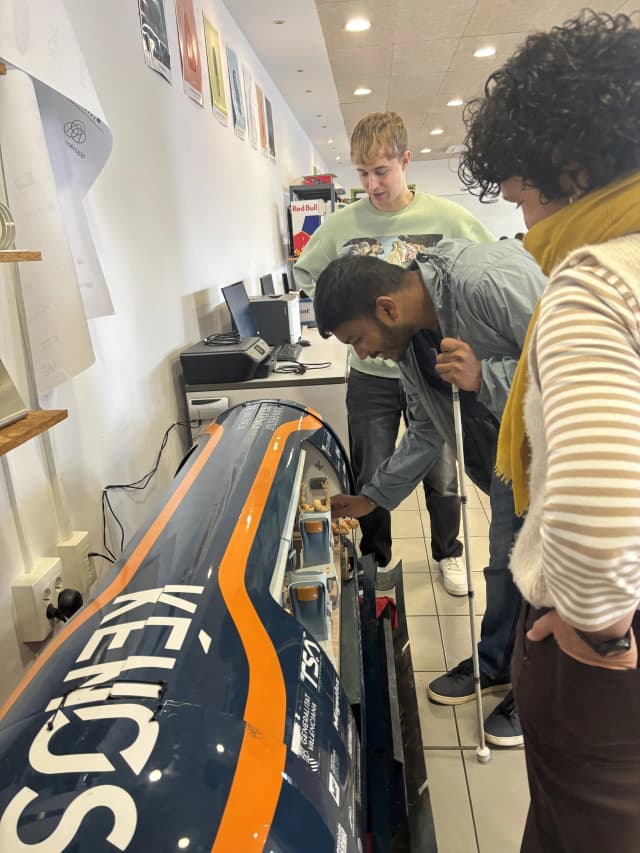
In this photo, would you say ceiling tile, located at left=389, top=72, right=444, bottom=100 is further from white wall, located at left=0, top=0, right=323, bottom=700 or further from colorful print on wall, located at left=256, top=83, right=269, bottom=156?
white wall, located at left=0, top=0, right=323, bottom=700

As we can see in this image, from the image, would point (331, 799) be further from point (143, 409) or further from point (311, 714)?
point (143, 409)

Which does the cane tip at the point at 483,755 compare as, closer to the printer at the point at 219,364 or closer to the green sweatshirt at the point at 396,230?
the green sweatshirt at the point at 396,230

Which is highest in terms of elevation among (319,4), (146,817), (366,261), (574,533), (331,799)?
(319,4)

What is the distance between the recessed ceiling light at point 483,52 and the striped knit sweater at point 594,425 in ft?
18.1

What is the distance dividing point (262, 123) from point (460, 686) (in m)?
4.65

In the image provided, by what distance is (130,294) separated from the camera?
214 centimetres

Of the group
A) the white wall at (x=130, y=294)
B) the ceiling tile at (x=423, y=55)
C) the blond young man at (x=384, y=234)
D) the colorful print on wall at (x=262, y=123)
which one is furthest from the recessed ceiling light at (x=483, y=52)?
the blond young man at (x=384, y=234)

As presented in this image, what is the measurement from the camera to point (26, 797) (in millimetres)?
614

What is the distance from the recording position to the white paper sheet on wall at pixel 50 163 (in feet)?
4.02

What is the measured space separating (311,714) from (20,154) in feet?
3.95

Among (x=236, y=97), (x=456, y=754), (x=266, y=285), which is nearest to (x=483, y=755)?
(x=456, y=754)

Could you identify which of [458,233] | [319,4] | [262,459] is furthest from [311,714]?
[319,4]

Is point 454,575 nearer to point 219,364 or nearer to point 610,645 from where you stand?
point 219,364

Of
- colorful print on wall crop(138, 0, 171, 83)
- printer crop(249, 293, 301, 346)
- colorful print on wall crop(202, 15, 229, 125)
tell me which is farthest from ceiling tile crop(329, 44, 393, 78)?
colorful print on wall crop(138, 0, 171, 83)
